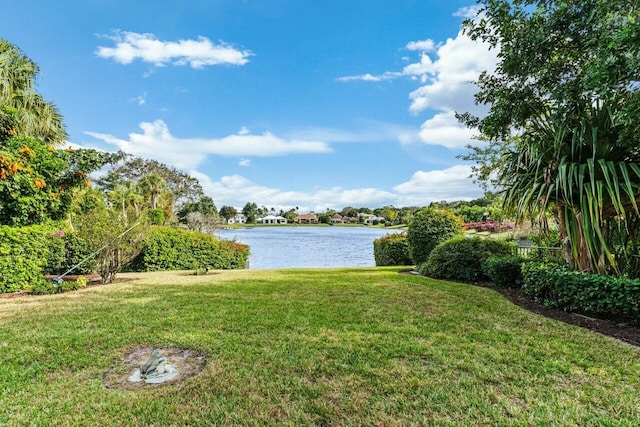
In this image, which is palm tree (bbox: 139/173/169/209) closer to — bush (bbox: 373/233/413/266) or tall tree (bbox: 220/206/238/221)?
bush (bbox: 373/233/413/266)

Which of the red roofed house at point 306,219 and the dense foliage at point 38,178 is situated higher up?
the dense foliage at point 38,178

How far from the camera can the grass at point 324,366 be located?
2105 millimetres

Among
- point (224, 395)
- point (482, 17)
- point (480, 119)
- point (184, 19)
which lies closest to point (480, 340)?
point (224, 395)

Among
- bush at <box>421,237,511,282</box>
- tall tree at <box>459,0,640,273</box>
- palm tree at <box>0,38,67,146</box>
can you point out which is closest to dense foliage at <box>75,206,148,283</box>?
palm tree at <box>0,38,67,146</box>

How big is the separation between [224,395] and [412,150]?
489 inches

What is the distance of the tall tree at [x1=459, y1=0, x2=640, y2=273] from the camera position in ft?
13.4

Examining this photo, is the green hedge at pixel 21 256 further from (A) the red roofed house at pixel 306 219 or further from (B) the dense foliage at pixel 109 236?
(A) the red roofed house at pixel 306 219

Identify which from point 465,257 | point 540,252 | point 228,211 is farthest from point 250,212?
point 540,252

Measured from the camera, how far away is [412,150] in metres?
13.2

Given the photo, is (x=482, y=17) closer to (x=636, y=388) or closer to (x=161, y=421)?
(x=636, y=388)

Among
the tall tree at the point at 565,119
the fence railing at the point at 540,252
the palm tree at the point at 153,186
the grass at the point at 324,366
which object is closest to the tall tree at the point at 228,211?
the palm tree at the point at 153,186

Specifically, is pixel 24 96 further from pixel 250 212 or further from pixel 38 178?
pixel 250 212

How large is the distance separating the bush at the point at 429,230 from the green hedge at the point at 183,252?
319 inches

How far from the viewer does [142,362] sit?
2.98 meters
